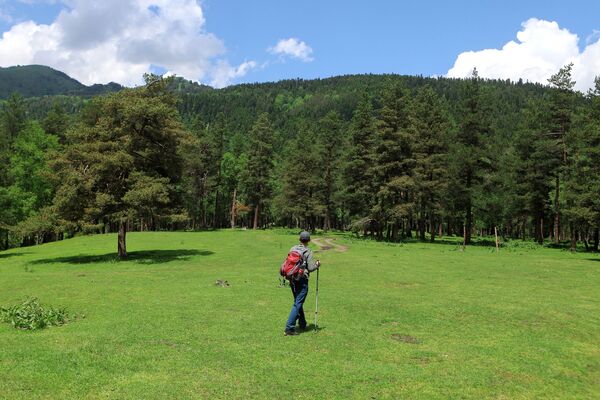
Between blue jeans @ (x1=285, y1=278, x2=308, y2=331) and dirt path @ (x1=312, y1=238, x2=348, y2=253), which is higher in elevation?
blue jeans @ (x1=285, y1=278, x2=308, y2=331)

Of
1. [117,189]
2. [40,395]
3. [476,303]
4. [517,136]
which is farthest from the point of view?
[517,136]

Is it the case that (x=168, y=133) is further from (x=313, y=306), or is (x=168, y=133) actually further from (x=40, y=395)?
(x=40, y=395)

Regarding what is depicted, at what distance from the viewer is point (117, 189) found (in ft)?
115

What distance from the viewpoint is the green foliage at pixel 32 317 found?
43.0 ft

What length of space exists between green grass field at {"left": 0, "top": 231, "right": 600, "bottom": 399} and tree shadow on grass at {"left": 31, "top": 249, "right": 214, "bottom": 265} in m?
8.00

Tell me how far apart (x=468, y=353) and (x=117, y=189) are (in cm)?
3071

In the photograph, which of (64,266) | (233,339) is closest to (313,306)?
(233,339)

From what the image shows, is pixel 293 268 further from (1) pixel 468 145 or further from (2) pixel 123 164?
(1) pixel 468 145

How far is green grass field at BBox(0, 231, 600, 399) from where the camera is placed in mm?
8875

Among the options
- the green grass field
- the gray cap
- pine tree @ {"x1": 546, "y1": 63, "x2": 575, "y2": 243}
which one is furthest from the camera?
pine tree @ {"x1": 546, "y1": 63, "x2": 575, "y2": 243}

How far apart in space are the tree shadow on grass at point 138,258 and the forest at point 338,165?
5.26 feet

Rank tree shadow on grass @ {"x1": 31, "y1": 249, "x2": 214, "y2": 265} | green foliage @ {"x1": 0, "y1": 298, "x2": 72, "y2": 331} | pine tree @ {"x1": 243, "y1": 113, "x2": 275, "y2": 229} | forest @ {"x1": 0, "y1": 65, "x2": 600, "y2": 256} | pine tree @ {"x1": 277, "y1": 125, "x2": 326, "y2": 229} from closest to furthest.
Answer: green foliage @ {"x1": 0, "y1": 298, "x2": 72, "y2": 331} → tree shadow on grass @ {"x1": 31, "y1": 249, "x2": 214, "y2": 265} → forest @ {"x1": 0, "y1": 65, "x2": 600, "y2": 256} → pine tree @ {"x1": 277, "y1": 125, "x2": 326, "y2": 229} → pine tree @ {"x1": 243, "y1": 113, "x2": 275, "y2": 229}

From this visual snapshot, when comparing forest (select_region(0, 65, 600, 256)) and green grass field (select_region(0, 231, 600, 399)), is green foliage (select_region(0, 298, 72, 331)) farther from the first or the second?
forest (select_region(0, 65, 600, 256))

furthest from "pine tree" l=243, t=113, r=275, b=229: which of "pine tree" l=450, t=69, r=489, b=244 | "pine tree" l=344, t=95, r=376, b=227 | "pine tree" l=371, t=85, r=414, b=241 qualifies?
"pine tree" l=450, t=69, r=489, b=244
